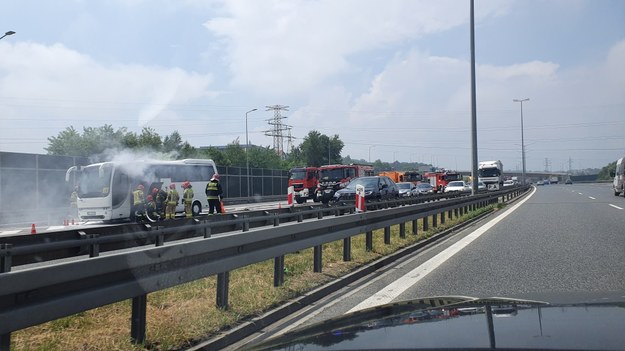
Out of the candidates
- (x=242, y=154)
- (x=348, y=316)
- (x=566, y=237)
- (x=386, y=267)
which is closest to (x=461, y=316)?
(x=348, y=316)

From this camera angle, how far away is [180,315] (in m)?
6.06

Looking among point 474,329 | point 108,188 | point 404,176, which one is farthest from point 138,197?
point 404,176

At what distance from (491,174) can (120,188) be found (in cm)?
4204

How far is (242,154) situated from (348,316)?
233 ft

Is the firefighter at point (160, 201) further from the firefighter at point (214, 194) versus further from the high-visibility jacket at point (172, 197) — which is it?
the firefighter at point (214, 194)

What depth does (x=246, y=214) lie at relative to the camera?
11.6 metres

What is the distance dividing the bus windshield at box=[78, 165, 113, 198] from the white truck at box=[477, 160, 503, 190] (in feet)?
135

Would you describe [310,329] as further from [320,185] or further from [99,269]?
[320,185]

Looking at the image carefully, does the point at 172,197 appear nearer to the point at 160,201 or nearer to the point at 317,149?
the point at 160,201

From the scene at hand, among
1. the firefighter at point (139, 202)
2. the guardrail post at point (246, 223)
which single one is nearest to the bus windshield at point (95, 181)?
the firefighter at point (139, 202)

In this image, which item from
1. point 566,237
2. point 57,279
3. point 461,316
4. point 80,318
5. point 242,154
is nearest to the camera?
point 461,316

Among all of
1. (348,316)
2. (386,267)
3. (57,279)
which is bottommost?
(386,267)

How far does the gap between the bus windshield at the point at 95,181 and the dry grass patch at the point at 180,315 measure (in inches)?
570

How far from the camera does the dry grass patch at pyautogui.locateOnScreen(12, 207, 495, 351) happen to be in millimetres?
5066
